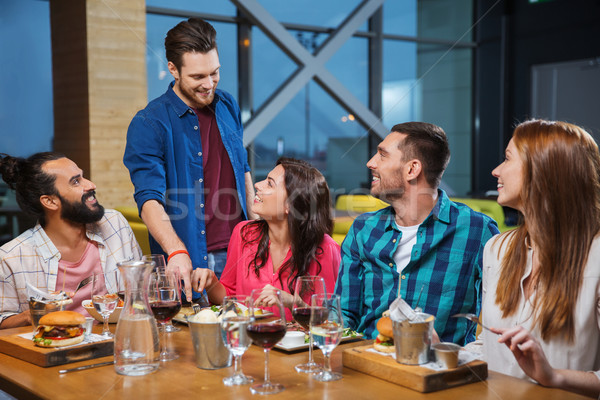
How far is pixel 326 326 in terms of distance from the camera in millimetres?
1248

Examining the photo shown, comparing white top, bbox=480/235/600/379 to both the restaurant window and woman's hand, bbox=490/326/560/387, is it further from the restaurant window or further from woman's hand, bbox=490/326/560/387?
the restaurant window

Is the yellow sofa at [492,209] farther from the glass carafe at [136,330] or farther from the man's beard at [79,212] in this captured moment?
the glass carafe at [136,330]

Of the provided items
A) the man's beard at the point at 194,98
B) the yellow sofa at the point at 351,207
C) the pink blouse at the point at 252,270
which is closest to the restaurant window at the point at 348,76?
the yellow sofa at the point at 351,207

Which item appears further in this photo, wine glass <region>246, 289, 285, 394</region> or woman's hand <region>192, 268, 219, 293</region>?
woman's hand <region>192, 268, 219, 293</region>

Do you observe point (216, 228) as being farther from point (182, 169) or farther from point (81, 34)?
point (81, 34)

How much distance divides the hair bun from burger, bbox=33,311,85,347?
0.96 m

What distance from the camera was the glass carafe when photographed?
A: 1.33 m

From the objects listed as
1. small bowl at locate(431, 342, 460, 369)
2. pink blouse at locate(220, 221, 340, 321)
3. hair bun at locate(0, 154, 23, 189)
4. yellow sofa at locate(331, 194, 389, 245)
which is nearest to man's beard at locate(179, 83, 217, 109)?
pink blouse at locate(220, 221, 340, 321)

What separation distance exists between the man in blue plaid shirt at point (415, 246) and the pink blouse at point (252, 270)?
0.60 feet

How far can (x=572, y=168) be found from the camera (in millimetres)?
1457

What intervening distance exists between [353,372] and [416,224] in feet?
2.80

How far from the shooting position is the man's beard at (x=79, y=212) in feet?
7.38

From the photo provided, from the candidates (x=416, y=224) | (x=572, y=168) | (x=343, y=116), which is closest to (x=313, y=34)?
(x=343, y=116)

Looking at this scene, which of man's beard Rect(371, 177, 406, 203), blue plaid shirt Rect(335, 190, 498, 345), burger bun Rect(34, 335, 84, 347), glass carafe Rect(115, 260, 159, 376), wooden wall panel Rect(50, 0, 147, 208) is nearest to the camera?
glass carafe Rect(115, 260, 159, 376)
